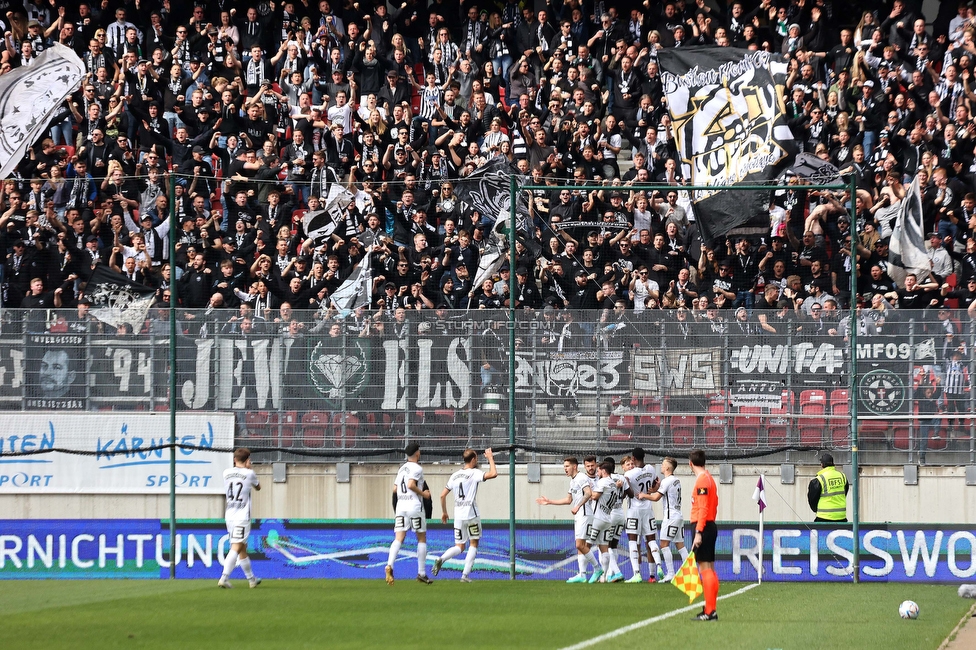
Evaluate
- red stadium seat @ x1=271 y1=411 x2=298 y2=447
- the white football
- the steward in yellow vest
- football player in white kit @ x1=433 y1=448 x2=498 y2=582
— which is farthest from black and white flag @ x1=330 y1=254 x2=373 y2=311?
the white football

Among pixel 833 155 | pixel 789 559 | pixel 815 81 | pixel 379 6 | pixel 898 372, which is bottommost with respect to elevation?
pixel 789 559

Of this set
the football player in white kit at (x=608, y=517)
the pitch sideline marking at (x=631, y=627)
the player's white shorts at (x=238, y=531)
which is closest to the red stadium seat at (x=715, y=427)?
the football player in white kit at (x=608, y=517)

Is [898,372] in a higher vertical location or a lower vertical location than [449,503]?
higher

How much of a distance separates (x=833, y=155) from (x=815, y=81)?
5.87 ft

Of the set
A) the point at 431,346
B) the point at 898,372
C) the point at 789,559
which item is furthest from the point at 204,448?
the point at 898,372

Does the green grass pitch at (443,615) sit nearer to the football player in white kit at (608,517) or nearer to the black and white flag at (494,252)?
the football player in white kit at (608,517)

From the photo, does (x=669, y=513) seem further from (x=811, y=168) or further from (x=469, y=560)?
(x=811, y=168)

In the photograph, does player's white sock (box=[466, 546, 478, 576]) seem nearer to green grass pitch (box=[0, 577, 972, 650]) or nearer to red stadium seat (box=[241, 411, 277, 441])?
green grass pitch (box=[0, 577, 972, 650])

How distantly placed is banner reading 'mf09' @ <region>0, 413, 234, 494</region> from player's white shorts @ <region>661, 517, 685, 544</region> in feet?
20.1

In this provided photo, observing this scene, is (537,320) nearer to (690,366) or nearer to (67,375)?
(690,366)

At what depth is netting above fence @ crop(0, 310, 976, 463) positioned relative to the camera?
54.2ft

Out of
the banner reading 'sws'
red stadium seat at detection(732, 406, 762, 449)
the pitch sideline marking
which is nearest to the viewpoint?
the pitch sideline marking

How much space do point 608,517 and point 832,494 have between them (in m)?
2.94

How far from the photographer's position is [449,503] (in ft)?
58.7
